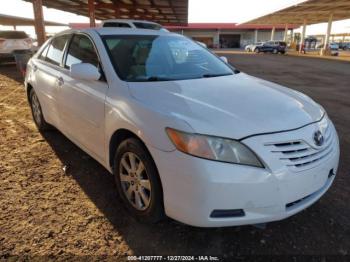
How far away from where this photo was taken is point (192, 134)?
7.14 ft

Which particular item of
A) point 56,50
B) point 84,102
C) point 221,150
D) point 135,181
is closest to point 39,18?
point 56,50

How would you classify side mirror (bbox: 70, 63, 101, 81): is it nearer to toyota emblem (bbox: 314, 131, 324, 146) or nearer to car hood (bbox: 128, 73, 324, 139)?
car hood (bbox: 128, 73, 324, 139)

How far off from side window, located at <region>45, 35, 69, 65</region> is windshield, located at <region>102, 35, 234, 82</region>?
1013 millimetres

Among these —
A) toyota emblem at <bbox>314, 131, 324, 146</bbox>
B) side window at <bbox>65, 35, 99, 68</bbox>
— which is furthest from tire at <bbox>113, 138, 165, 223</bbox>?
toyota emblem at <bbox>314, 131, 324, 146</bbox>

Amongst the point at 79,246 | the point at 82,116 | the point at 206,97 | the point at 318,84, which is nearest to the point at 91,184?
the point at 82,116

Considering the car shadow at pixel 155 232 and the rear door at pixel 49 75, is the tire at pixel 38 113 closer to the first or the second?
the rear door at pixel 49 75

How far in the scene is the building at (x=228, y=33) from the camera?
216ft

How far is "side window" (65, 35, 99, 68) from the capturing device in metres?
3.38

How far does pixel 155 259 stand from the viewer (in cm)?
236

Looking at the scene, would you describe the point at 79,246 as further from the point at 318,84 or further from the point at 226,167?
the point at 318,84

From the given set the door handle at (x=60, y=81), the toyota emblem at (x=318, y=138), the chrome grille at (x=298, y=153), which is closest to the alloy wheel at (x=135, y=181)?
the chrome grille at (x=298, y=153)

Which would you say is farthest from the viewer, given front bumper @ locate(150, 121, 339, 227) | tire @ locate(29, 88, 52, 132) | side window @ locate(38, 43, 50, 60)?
tire @ locate(29, 88, 52, 132)

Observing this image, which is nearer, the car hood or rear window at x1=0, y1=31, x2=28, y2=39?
the car hood

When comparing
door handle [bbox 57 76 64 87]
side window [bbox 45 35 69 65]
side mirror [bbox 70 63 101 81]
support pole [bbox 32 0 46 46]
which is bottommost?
door handle [bbox 57 76 64 87]
